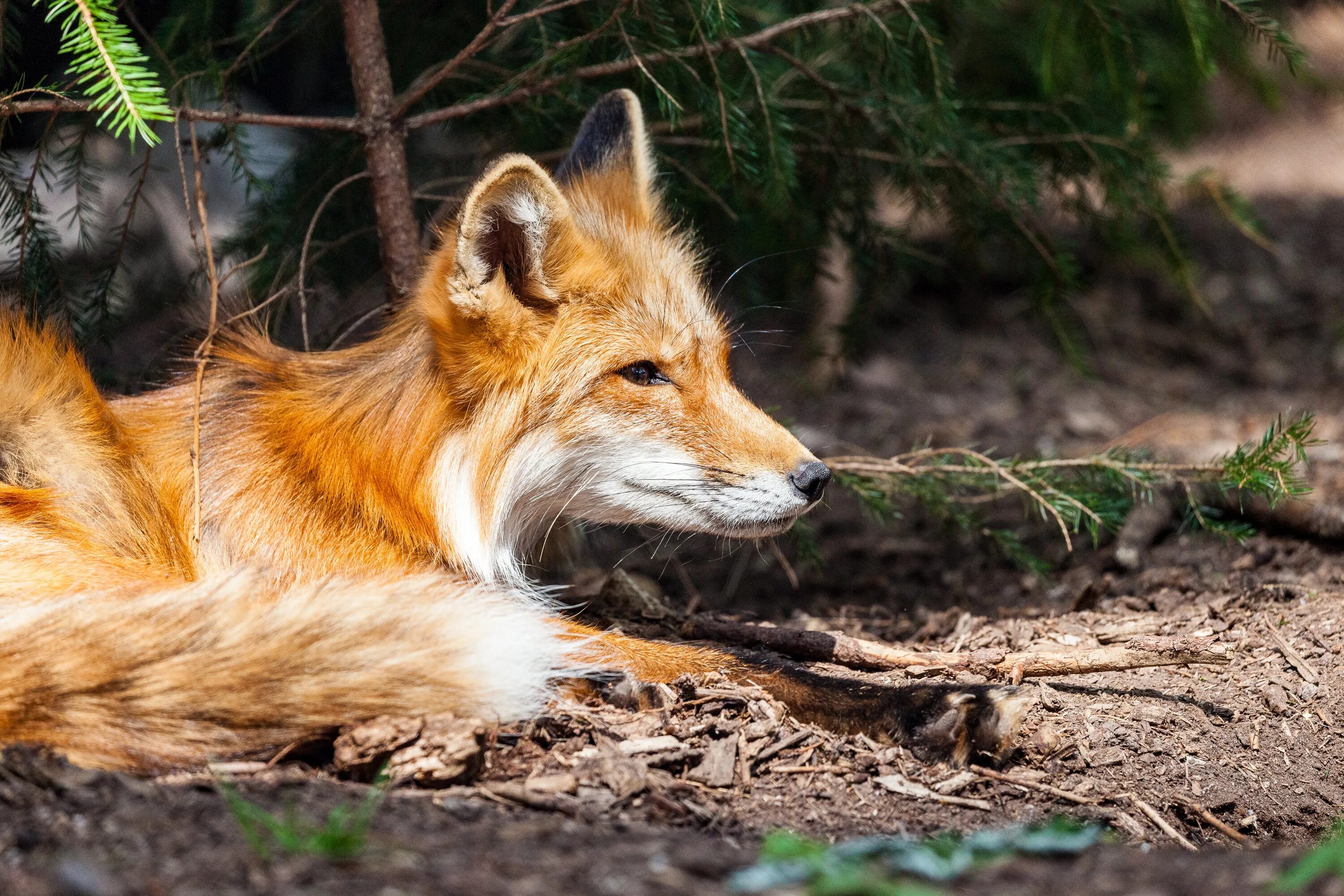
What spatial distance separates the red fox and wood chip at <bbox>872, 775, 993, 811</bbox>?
16 centimetres

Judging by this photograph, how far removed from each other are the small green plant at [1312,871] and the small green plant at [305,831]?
1.55m

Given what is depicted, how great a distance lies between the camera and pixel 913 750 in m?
2.88

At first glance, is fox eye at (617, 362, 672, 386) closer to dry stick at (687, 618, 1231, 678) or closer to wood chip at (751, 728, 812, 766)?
dry stick at (687, 618, 1231, 678)

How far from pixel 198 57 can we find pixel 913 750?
351 cm

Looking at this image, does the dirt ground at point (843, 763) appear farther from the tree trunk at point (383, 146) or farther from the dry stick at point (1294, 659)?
the tree trunk at point (383, 146)

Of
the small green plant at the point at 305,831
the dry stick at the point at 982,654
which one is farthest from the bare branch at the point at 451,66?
the small green plant at the point at 305,831

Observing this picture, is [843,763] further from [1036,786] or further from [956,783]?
[1036,786]

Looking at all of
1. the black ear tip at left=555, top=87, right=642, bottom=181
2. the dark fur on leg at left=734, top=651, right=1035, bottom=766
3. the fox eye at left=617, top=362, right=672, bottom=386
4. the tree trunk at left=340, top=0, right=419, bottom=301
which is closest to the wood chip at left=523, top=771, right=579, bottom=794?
the dark fur on leg at left=734, top=651, right=1035, bottom=766

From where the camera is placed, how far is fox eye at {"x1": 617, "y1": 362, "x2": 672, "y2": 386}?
345 centimetres

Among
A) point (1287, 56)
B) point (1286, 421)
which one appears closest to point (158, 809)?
point (1287, 56)

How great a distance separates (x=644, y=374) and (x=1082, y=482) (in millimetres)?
2028

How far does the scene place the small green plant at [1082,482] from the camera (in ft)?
12.1

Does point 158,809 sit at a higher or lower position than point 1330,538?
higher

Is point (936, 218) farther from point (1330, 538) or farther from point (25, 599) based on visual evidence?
point (25, 599)
